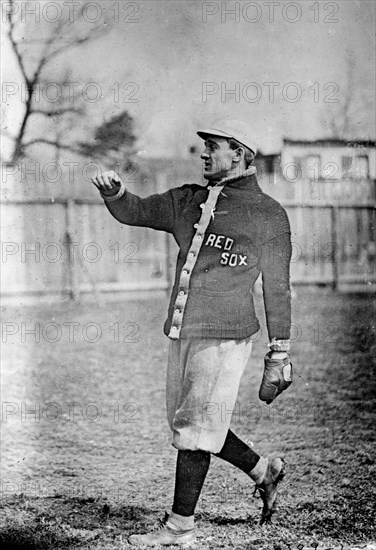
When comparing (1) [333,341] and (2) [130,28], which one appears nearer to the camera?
(2) [130,28]

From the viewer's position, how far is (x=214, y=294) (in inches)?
120

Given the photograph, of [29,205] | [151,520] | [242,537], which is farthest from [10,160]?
[242,537]

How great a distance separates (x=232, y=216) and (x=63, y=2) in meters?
1.33

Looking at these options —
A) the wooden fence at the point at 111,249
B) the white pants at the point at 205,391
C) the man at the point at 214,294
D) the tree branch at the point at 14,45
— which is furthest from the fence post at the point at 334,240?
the tree branch at the point at 14,45

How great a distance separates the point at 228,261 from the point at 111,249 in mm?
796

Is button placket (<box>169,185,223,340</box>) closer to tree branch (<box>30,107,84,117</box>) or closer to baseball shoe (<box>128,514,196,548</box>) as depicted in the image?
baseball shoe (<box>128,514,196,548</box>)

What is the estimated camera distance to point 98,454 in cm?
361

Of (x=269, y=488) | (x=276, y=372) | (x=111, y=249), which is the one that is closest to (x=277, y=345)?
(x=276, y=372)

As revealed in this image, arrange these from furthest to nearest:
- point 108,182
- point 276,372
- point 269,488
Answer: point 269,488
point 276,372
point 108,182

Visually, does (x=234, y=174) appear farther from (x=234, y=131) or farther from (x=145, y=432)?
(x=145, y=432)

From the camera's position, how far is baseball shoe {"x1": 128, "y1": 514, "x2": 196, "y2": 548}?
308 centimetres

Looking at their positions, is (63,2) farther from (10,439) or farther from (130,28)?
(10,439)

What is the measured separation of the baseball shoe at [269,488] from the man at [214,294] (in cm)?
24

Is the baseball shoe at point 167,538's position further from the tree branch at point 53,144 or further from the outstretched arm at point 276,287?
the tree branch at point 53,144
